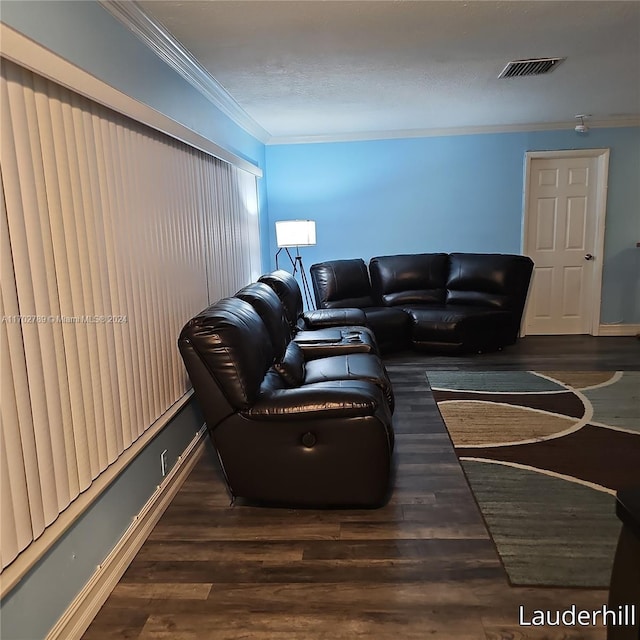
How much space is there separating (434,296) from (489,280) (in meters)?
0.61

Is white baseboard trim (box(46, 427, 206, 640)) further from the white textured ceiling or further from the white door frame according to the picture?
the white door frame

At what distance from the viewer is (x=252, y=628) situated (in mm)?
1866

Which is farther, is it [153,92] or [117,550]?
[153,92]

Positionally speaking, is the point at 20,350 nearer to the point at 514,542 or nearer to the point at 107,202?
the point at 107,202

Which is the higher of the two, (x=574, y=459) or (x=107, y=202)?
(x=107, y=202)

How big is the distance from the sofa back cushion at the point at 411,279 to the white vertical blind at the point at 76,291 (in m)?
3.32

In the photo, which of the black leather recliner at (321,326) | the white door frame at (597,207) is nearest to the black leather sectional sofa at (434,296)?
the black leather recliner at (321,326)

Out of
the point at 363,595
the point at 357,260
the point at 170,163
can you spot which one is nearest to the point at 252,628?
the point at 363,595

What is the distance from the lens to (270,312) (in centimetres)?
322

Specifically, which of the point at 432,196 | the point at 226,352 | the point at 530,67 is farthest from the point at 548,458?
the point at 432,196

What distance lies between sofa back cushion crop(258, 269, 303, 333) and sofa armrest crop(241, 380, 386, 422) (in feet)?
4.96

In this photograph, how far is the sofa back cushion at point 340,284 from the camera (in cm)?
584

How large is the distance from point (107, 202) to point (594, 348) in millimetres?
5124

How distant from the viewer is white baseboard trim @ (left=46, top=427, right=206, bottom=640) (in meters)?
1.82
